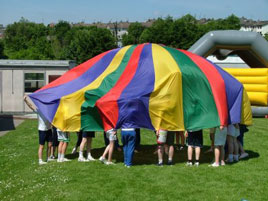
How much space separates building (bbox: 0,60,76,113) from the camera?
21469 millimetres

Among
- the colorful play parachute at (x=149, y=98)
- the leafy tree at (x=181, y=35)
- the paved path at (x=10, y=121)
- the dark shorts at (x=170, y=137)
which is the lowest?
the paved path at (x=10, y=121)

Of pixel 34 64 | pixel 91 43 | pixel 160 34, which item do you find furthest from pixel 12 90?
pixel 160 34

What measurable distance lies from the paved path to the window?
5.48 ft

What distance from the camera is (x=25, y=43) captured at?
92.5m

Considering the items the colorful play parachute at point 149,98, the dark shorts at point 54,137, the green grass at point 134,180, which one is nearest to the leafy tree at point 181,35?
the green grass at point 134,180

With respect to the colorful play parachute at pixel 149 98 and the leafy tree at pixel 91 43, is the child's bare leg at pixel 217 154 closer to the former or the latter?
the colorful play parachute at pixel 149 98

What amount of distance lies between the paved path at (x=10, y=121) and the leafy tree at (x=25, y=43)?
142 ft

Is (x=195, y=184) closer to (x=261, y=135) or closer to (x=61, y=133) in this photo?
(x=61, y=133)

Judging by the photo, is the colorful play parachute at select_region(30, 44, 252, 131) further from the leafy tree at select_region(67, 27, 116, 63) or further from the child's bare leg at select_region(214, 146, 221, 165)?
the leafy tree at select_region(67, 27, 116, 63)

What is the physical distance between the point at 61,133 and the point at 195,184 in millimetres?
3394

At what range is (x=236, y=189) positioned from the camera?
7.04 m

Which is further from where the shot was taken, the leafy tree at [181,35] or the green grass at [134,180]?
the leafy tree at [181,35]

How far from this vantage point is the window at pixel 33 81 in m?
21.6

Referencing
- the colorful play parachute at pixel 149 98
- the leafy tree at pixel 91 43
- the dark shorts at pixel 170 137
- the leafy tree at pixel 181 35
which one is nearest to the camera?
the colorful play parachute at pixel 149 98
